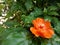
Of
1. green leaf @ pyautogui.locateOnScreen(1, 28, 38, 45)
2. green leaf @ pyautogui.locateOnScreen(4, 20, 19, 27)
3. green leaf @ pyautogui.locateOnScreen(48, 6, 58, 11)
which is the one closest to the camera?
green leaf @ pyautogui.locateOnScreen(1, 28, 38, 45)

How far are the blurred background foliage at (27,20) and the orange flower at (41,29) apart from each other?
4cm

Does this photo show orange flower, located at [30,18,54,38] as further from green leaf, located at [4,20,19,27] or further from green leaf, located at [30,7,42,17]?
green leaf, located at [4,20,19,27]

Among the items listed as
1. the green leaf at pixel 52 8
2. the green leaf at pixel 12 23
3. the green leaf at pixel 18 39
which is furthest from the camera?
the green leaf at pixel 12 23

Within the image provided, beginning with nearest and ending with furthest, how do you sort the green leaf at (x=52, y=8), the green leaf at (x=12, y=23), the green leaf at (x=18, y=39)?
the green leaf at (x=18, y=39) < the green leaf at (x=52, y=8) < the green leaf at (x=12, y=23)

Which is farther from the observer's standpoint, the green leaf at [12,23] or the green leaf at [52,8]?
the green leaf at [12,23]

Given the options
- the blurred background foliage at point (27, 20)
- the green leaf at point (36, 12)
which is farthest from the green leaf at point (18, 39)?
the green leaf at point (36, 12)

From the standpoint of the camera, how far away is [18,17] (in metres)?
2.12

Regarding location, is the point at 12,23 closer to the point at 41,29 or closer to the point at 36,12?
the point at 36,12

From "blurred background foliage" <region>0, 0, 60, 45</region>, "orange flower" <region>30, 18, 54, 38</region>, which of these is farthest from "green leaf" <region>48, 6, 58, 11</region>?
"orange flower" <region>30, 18, 54, 38</region>

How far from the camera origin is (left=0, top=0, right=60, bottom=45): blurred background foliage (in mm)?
1678

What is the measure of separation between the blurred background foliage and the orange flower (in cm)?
4

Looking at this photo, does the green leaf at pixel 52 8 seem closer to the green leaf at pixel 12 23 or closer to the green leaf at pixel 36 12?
the green leaf at pixel 36 12

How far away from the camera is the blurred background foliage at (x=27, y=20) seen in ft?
5.50

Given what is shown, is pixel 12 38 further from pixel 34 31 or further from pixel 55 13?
pixel 55 13
